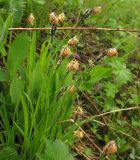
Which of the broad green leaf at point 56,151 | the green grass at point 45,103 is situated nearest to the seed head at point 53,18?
the green grass at point 45,103

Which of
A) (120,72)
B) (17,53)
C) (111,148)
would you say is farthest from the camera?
(120,72)

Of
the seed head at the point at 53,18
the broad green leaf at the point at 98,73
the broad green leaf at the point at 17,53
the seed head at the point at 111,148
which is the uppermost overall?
the seed head at the point at 53,18

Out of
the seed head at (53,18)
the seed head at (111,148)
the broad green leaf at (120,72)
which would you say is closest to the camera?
the seed head at (111,148)

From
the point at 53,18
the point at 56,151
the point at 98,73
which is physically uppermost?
the point at 53,18

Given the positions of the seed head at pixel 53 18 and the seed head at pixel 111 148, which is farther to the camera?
the seed head at pixel 53 18

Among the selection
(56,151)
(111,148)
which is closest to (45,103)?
(56,151)

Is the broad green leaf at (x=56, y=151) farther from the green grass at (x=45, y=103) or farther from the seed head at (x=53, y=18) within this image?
the seed head at (x=53, y=18)

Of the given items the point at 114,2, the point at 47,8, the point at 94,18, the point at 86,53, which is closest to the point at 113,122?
the point at 86,53

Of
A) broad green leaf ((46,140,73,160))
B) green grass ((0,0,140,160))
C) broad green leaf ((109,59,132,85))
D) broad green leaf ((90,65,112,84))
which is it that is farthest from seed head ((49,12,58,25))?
broad green leaf ((109,59,132,85))

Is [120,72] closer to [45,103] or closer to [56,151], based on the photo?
[45,103]

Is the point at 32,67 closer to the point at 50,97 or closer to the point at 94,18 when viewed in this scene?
the point at 50,97
